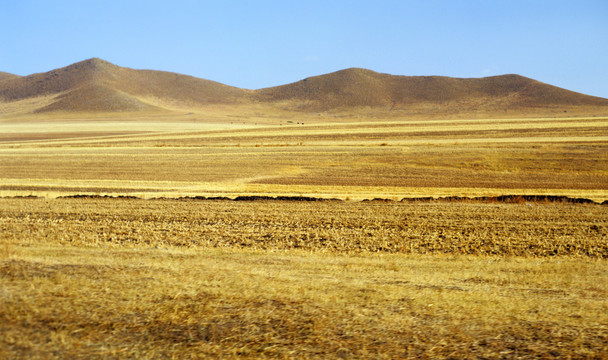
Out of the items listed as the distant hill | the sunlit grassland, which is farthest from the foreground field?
the distant hill

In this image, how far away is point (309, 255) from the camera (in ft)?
41.5

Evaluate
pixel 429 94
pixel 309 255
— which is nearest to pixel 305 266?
pixel 309 255

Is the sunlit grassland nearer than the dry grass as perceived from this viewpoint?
No

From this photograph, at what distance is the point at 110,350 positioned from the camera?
5258 mm

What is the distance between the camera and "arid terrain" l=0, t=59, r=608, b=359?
575 cm

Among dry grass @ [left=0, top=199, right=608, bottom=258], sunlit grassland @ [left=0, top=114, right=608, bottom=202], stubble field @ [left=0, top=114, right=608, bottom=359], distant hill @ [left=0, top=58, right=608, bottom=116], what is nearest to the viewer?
stubble field @ [left=0, top=114, right=608, bottom=359]

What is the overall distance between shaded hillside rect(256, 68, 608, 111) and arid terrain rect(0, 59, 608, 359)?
5032 inches

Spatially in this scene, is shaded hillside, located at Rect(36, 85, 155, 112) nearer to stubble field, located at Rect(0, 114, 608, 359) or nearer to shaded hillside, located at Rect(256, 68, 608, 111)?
shaded hillside, located at Rect(256, 68, 608, 111)

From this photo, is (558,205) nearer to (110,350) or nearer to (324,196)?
(324,196)

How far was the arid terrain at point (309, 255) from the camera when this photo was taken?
5746mm

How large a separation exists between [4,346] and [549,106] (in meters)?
164

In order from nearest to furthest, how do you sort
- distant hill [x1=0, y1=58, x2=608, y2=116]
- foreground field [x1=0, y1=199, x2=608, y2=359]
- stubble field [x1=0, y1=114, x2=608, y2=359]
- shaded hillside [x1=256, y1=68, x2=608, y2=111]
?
1. foreground field [x1=0, y1=199, x2=608, y2=359]
2. stubble field [x1=0, y1=114, x2=608, y2=359]
3. distant hill [x1=0, y1=58, x2=608, y2=116]
4. shaded hillside [x1=256, y1=68, x2=608, y2=111]

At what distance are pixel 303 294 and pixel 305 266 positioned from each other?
334 cm

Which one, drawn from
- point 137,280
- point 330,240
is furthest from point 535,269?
point 137,280
